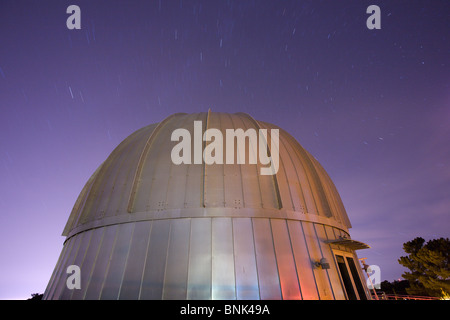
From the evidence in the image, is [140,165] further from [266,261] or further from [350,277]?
[350,277]

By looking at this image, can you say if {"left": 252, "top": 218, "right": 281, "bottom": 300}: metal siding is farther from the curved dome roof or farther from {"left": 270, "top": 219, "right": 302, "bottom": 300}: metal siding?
the curved dome roof

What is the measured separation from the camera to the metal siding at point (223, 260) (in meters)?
6.41

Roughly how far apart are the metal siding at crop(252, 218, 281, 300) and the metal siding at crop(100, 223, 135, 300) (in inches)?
163

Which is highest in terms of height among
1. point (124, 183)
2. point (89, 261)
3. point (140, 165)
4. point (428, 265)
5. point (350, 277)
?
point (428, 265)

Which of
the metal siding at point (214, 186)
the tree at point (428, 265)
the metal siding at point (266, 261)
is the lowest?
the metal siding at point (266, 261)

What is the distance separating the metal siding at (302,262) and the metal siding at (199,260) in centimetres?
282

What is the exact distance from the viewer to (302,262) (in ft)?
24.3

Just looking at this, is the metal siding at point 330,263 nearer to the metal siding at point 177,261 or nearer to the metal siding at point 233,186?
the metal siding at point 233,186

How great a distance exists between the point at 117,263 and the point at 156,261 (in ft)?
4.34

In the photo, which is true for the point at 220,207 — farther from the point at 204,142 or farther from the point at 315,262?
the point at 315,262

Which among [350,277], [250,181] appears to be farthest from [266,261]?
[350,277]

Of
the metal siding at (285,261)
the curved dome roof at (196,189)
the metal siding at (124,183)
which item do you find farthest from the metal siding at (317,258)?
the metal siding at (124,183)
